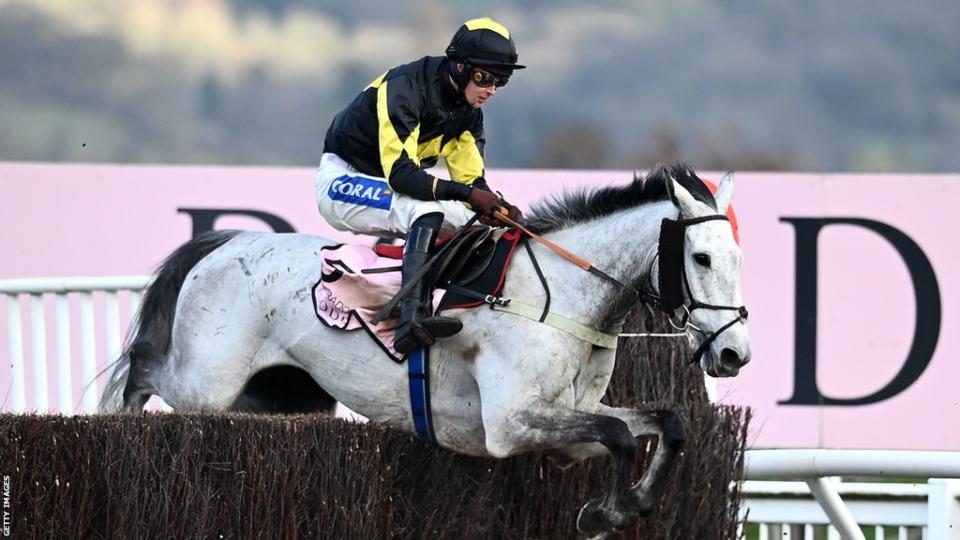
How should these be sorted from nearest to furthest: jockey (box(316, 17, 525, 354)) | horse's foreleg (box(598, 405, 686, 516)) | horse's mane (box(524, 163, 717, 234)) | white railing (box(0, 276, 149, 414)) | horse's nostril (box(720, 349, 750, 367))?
horse's nostril (box(720, 349, 750, 367)) → horse's foreleg (box(598, 405, 686, 516)) → horse's mane (box(524, 163, 717, 234)) → jockey (box(316, 17, 525, 354)) → white railing (box(0, 276, 149, 414))

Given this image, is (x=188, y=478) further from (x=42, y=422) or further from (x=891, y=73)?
(x=891, y=73)

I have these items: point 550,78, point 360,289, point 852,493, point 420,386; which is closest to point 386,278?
point 360,289

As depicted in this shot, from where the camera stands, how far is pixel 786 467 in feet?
16.7

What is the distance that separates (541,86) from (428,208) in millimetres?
3950

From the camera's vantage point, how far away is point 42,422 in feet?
16.0

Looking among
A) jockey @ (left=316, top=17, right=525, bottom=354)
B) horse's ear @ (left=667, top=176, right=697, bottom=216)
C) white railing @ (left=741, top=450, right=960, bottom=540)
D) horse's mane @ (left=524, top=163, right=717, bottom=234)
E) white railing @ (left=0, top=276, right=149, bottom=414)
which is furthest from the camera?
white railing @ (left=0, top=276, right=149, bottom=414)

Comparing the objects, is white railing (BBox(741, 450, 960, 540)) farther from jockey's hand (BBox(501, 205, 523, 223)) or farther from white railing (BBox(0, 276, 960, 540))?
jockey's hand (BBox(501, 205, 523, 223))

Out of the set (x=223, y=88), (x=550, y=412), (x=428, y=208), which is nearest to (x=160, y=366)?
(x=428, y=208)

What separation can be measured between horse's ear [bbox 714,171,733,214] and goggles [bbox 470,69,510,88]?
82 centimetres

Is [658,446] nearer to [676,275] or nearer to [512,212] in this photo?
[676,275]

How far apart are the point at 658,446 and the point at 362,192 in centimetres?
141

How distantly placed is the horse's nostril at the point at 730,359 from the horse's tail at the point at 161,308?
2.21 m

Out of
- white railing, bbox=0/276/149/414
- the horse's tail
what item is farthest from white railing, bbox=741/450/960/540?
white railing, bbox=0/276/149/414

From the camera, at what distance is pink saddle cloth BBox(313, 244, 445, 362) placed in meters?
5.76
